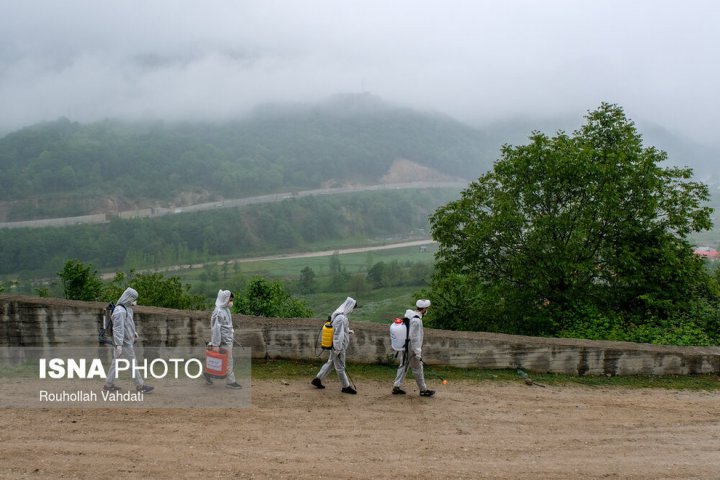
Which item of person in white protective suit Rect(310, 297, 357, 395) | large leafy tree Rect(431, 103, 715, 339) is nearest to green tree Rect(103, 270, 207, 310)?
large leafy tree Rect(431, 103, 715, 339)

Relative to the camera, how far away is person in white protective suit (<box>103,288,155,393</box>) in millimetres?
9359

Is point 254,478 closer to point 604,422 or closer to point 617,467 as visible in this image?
point 617,467

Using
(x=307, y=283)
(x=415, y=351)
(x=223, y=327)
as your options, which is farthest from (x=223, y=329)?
(x=307, y=283)

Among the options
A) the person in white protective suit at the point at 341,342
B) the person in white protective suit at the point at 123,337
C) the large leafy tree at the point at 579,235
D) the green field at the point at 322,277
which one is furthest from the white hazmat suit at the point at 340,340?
the green field at the point at 322,277

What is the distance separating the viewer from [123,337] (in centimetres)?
941

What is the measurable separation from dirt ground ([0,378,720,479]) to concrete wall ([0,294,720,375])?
1.23 metres

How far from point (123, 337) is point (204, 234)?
6012 inches

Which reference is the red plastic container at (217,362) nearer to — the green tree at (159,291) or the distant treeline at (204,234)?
the green tree at (159,291)

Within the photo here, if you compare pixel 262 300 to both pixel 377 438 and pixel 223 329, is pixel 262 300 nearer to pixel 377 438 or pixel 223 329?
pixel 223 329

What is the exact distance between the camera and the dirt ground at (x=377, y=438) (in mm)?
7102

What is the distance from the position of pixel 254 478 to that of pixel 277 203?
176 metres

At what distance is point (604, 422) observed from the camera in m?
9.09

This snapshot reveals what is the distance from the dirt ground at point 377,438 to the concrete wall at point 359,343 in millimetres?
1230

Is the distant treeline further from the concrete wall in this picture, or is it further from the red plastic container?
the red plastic container
